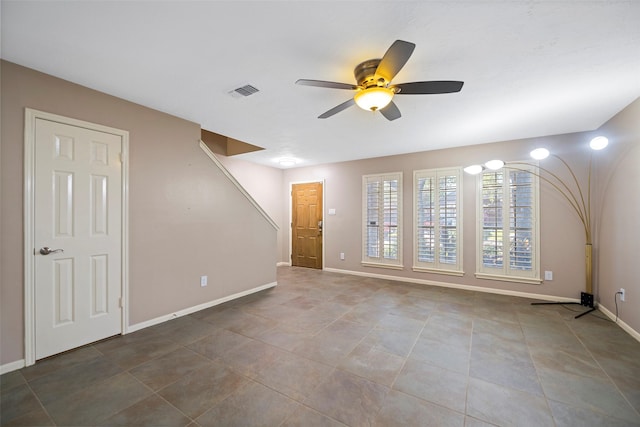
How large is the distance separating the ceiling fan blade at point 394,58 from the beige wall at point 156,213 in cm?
263

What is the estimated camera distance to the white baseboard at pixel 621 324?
2.64 meters

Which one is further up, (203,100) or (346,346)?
(203,100)

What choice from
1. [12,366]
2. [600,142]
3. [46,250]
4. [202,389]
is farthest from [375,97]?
[12,366]

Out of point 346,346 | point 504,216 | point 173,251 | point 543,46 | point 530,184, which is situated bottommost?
point 346,346

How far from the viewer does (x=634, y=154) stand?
9.00 feet

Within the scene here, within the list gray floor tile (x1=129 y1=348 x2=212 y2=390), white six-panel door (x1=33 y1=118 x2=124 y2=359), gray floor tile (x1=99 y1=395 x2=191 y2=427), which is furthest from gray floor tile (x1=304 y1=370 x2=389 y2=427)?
white six-panel door (x1=33 y1=118 x2=124 y2=359)

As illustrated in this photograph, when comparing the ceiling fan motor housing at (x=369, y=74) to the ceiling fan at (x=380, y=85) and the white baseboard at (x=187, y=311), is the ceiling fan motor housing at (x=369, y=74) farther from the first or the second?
the white baseboard at (x=187, y=311)

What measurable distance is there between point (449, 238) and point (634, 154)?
93.1 inches

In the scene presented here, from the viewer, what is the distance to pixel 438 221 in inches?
183

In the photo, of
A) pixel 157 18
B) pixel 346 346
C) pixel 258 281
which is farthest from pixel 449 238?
pixel 157 18

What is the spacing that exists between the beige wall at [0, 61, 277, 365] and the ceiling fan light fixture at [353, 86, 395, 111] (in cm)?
238

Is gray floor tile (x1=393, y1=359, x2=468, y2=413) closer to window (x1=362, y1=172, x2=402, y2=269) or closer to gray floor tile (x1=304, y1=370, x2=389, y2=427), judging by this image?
gray floor tile (x1=304, y1=370, x2=389, y2=427)

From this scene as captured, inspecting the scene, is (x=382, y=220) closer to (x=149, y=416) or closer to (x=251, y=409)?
(x=251, y=409)

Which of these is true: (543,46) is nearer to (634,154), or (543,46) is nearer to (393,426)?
(634,154)
